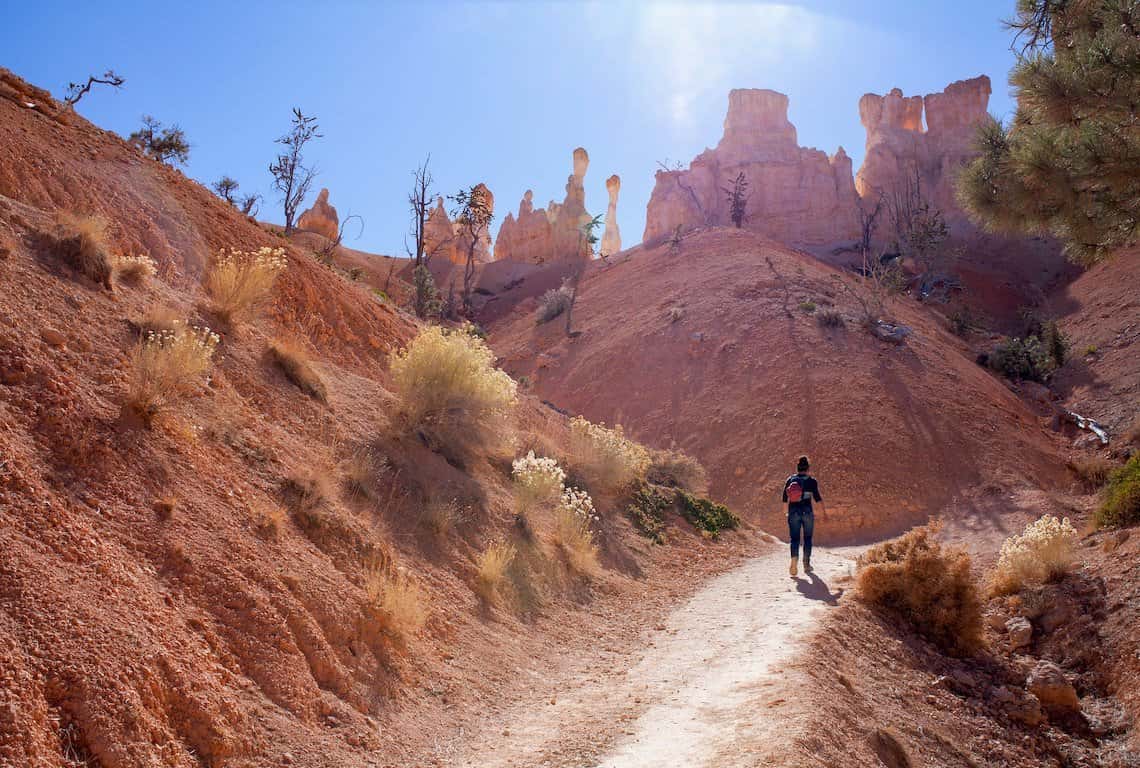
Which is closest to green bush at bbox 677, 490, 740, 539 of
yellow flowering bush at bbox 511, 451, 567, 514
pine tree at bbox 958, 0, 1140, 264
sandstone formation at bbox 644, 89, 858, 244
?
yellow flowering bush at bbox 511, 451, 567, 514

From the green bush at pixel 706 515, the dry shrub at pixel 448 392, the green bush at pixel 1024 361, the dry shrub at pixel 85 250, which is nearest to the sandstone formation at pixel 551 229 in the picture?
the green bush at pixel 1024 361

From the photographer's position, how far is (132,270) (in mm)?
8484

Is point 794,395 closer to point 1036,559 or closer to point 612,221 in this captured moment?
point 1036,559

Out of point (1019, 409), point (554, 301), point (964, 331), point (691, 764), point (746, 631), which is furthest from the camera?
point (554, 301)

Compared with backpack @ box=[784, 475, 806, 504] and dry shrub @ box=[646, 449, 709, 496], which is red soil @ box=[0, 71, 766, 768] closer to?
backpack @ box=[784, 475, 806, 504]

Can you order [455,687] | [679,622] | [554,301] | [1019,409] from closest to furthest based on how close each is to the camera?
[455,687], [679,622], [1019,409], [554,301]

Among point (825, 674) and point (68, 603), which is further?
point (825, 674)

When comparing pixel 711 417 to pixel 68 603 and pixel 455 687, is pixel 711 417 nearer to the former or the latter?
pixel 455 687

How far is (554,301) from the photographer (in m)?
41.4

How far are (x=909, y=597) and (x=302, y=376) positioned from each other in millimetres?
7522

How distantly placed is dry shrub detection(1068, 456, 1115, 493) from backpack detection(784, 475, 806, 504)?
15.1 metres

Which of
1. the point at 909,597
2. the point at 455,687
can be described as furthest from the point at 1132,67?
the point at 455,687

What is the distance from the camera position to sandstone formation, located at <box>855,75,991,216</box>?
193 feet

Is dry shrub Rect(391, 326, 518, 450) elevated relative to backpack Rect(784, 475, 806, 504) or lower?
elevated
